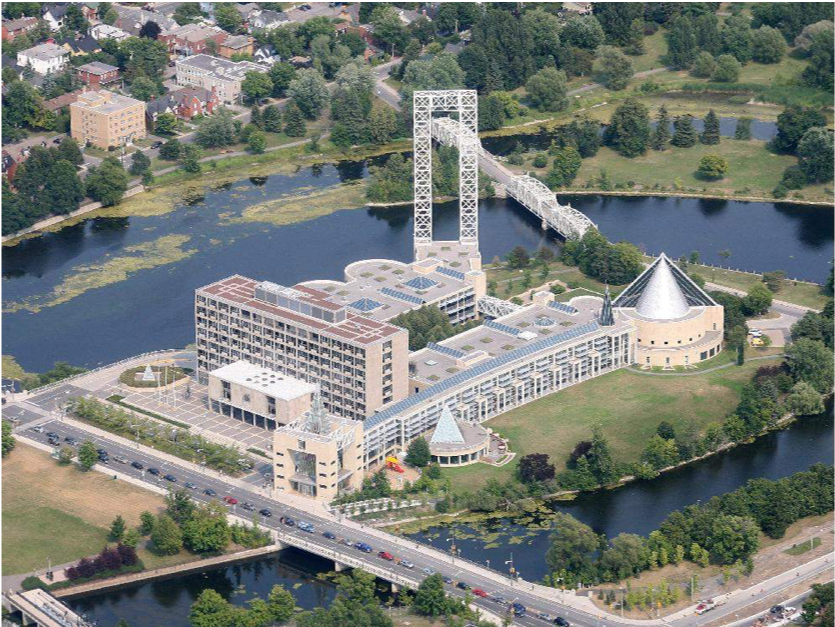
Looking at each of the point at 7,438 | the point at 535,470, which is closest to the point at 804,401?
the point at 535,470

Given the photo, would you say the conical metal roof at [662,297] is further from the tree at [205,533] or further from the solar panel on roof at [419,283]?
the tree at [205,533]

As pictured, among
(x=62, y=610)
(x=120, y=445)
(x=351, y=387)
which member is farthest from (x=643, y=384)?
(x=62, y=610)

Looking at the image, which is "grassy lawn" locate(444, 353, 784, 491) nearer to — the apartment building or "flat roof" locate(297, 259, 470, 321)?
the apartment building

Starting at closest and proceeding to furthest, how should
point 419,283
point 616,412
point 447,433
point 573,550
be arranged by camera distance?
point 573,550 < point 447,433 < point 616,412 < point 419,283

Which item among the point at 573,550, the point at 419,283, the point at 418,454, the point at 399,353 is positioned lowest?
the point at 573,550

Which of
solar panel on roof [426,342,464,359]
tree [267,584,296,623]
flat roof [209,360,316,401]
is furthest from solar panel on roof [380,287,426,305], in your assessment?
tree [267,584,296,623]

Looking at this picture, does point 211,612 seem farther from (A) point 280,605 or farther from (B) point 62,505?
(B) point 62,505
